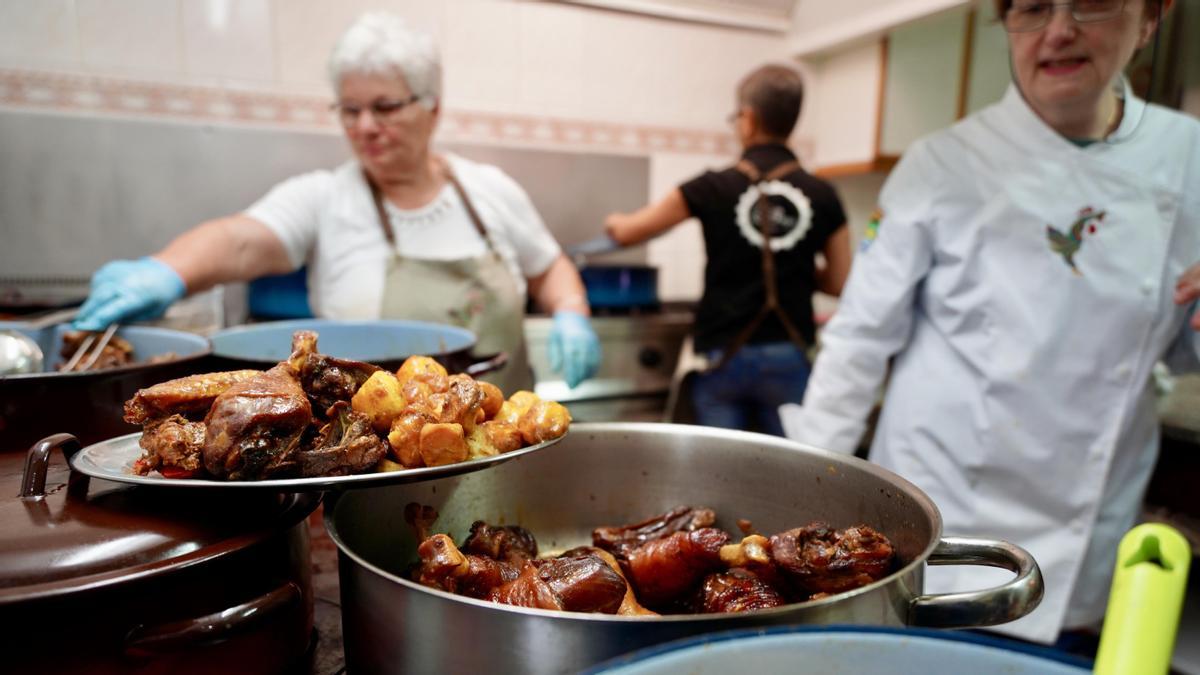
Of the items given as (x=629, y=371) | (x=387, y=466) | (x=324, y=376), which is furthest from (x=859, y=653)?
(x=629, y=371)

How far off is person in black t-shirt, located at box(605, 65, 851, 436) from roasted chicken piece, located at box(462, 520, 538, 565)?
1.72 meters

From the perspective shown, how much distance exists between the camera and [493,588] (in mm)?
617

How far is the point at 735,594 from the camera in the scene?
64 centimetres

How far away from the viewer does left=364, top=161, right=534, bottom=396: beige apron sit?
189cm

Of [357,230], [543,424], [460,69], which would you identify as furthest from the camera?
[460,69]

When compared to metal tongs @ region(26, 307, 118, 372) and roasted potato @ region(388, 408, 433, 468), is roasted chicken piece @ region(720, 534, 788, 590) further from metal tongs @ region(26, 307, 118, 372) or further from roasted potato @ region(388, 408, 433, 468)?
metal tongs @ region(26, 307, 118, 372)

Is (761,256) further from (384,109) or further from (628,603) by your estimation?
(628,603)

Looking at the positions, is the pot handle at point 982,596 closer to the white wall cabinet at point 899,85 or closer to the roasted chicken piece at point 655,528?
the roasted chicken piece at point 655,528

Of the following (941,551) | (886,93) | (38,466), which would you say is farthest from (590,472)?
(886,93)

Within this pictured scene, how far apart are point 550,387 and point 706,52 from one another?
2002mm

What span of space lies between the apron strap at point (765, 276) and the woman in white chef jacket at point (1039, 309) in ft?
2.21

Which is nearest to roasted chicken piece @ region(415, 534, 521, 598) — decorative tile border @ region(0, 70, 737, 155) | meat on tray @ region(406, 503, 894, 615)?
meat on tray @ region(406, 503, 894, 615)

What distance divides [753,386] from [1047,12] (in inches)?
55.0

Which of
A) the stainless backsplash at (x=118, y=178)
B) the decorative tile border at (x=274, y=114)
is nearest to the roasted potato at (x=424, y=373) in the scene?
the stainless backsplash at (x=118, y=178)
